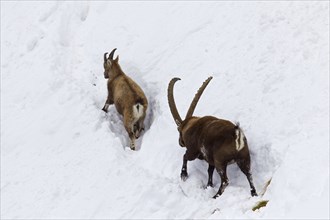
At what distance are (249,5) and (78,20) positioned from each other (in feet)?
17.2

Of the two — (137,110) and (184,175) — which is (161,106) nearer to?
(137,110)

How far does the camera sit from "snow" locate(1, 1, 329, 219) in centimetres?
810

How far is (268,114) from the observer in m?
8.90

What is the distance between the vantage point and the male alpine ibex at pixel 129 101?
35.4 ft

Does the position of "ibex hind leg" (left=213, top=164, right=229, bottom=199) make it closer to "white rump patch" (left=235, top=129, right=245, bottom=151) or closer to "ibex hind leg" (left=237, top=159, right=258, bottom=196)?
"ibex hind leg" (left=237, top=159, right=258, bottom=196)

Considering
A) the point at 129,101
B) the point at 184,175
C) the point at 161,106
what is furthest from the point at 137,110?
the point at 184,175

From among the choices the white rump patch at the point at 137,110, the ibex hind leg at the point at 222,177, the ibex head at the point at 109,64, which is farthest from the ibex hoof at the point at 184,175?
the ibex head at the point at 109,64

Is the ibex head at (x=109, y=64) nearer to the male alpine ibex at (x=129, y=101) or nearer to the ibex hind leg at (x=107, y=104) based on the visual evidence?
the male alpine ibex at (x=129, y=101)

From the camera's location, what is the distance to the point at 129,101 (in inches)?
429

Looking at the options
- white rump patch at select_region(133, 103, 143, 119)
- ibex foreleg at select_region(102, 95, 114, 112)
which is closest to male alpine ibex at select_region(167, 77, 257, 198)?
white rump patch at select_region(133, 103, 143, 119)

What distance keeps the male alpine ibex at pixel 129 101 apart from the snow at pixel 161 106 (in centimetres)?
27

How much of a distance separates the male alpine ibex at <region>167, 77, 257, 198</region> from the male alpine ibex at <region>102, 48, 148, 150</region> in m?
1.77

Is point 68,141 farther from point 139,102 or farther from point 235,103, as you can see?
point 235,103

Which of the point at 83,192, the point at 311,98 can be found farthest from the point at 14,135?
the point at 311,98
